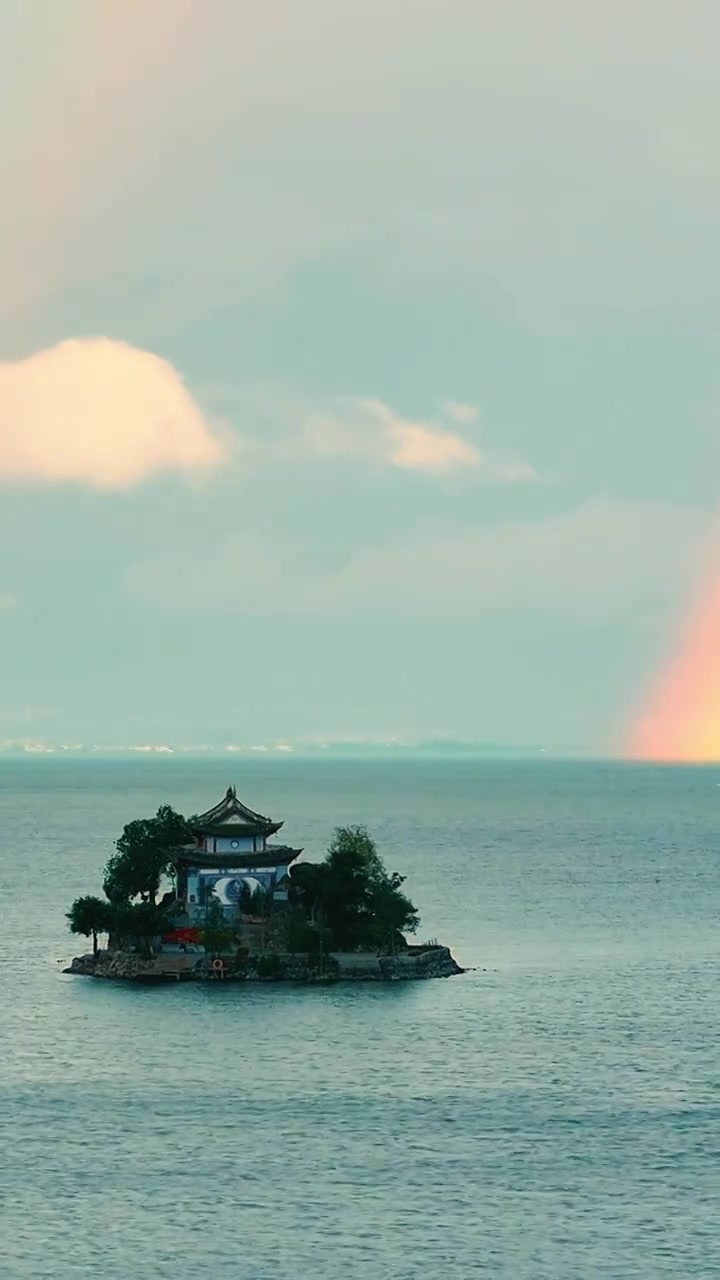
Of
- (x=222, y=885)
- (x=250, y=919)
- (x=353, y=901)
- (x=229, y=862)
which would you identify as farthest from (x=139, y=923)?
(x=353, y=901)

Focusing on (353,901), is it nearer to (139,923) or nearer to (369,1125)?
(139,923)

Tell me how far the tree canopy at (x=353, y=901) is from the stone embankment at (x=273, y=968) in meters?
1.15

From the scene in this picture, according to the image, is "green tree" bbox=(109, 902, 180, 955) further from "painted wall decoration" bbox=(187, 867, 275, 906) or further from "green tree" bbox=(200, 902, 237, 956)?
"painted wall decoration" bbox=(187, 867, 275, 906)

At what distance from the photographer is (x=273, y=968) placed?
336 feet

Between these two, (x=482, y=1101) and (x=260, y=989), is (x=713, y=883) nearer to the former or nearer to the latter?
(x=260, y=989)

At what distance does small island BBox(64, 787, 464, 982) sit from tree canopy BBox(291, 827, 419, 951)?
0.18 feet

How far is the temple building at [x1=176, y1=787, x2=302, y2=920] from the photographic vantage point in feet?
363

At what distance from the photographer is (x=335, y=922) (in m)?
106

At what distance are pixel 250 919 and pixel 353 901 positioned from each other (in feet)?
24.7

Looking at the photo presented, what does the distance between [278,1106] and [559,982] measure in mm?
35923

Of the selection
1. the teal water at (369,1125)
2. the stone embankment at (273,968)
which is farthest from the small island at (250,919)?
the teal water at (369,1125)

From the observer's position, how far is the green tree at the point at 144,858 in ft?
365

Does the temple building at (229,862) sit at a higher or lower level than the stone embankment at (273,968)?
higher

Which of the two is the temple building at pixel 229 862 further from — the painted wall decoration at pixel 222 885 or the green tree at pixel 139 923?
the green tree at pixel 139 923
